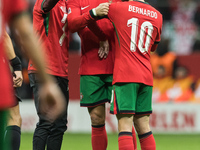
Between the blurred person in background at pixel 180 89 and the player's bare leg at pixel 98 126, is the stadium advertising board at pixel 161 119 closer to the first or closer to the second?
the blurred person in background at pixel 180 89

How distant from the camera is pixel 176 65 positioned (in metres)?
9.12

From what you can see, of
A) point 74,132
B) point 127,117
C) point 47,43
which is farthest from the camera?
point 74,132

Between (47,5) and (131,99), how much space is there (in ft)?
3.95

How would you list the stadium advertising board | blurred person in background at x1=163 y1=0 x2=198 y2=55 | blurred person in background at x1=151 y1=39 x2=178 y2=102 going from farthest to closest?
blurred person in background at x1=163 y1=0 x2=198 y2=55 < blurred person in background at x1=151 y1=39 x2=178 y2=102 < the stadium advertising board

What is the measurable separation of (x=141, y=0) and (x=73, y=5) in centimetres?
74

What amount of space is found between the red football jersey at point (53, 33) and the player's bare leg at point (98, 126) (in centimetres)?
51

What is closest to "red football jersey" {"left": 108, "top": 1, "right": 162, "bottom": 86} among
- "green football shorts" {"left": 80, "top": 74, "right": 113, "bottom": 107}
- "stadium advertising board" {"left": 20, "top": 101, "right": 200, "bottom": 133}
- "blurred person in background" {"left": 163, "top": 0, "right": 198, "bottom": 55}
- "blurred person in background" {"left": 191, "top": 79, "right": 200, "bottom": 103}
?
"green football shorts" {"left": 80, "top": 74, "right": 113, "bottom": 107}

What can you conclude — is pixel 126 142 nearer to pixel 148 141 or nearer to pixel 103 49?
pixel 148 141

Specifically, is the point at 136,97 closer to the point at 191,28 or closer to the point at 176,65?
the point at 176,65

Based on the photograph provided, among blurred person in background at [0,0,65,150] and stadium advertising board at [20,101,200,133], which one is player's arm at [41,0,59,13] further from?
stadium advertising board at [20,101,200,133]

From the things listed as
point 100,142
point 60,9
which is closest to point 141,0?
point 60,9

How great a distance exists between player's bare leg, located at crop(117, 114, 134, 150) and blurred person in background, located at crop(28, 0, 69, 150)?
0.66 m

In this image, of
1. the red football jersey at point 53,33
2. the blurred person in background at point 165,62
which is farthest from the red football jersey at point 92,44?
the blurred person in background at point 165,62

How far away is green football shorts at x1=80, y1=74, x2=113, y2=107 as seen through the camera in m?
4.50
